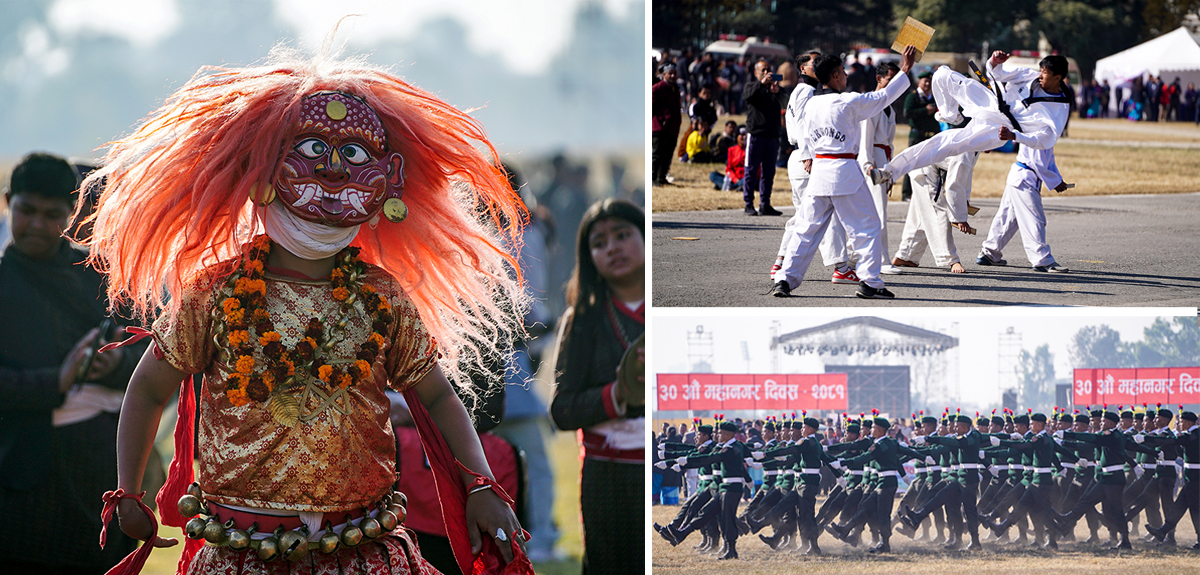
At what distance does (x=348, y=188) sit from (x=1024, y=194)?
4.71m

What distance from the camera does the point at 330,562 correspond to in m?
2.38

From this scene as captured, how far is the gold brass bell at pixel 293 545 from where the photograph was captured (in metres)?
2.32

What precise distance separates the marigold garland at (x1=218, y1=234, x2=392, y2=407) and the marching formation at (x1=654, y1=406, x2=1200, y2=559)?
2.75 metres

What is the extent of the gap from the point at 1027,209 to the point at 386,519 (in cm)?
473

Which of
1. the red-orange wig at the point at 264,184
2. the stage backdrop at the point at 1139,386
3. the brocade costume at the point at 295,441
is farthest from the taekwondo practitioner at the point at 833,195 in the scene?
the brocade costume at the point at 295,441

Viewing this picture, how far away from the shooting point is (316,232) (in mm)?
2480

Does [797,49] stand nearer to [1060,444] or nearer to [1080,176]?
[1060,444]

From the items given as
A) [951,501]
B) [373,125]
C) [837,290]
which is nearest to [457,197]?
[373,125]

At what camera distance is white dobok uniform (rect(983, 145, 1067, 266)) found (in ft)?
19.2

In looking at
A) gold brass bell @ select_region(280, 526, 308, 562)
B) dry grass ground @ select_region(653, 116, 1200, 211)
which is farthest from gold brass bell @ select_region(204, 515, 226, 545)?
dry grass ground @ select_region(653, 116, 1200, 211)

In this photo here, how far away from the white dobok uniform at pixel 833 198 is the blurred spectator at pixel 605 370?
4.05 ft

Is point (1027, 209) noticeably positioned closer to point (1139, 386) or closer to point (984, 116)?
point (984, 116)

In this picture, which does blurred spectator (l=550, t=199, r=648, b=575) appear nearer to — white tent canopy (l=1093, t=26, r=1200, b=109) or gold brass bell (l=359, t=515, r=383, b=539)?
gold brass bell (l=359, t=515, r=383, b=539)

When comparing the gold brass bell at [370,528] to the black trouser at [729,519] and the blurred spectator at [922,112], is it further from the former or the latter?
the blurred spectator at [922,112]
